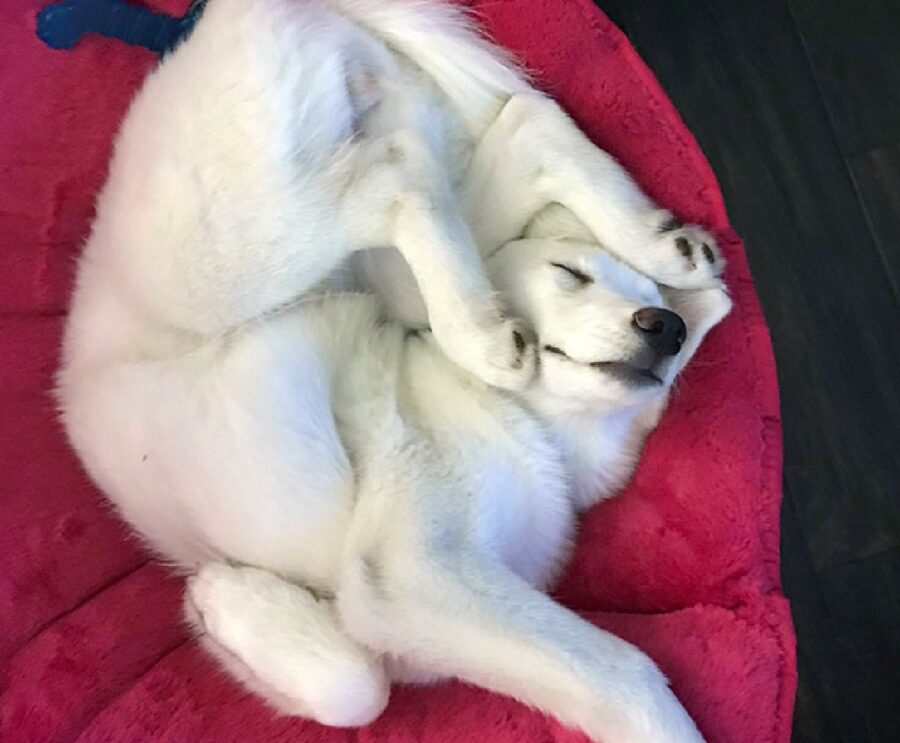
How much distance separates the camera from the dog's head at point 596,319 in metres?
1.42

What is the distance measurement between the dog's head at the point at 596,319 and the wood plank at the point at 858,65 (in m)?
1.00

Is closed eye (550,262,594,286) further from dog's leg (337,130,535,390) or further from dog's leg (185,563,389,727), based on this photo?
dog's leg (185,563,389,727)

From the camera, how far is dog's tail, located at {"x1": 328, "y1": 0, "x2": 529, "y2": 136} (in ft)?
5.45

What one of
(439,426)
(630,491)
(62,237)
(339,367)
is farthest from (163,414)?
(630,491)

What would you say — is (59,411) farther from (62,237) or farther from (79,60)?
(79,60)

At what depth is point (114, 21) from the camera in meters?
1.72

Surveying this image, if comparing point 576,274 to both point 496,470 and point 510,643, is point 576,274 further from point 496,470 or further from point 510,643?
point 510,643

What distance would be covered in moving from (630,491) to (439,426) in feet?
1.35

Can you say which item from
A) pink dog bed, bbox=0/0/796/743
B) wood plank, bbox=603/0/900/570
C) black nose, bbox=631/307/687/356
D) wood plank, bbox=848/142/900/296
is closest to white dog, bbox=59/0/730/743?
black nose, bbox=631/307/687/356

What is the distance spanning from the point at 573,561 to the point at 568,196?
65 cm

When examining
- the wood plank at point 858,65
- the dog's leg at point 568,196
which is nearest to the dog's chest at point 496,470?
the dog's leg at point 568,196

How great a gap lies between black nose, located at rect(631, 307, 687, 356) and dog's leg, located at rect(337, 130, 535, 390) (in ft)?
0.57

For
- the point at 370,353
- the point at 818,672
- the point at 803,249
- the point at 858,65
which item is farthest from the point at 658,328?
the point at 858,65

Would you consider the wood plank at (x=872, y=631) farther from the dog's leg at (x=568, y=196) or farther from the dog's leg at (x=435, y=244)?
the dog's leg at (x=435, y=244)
